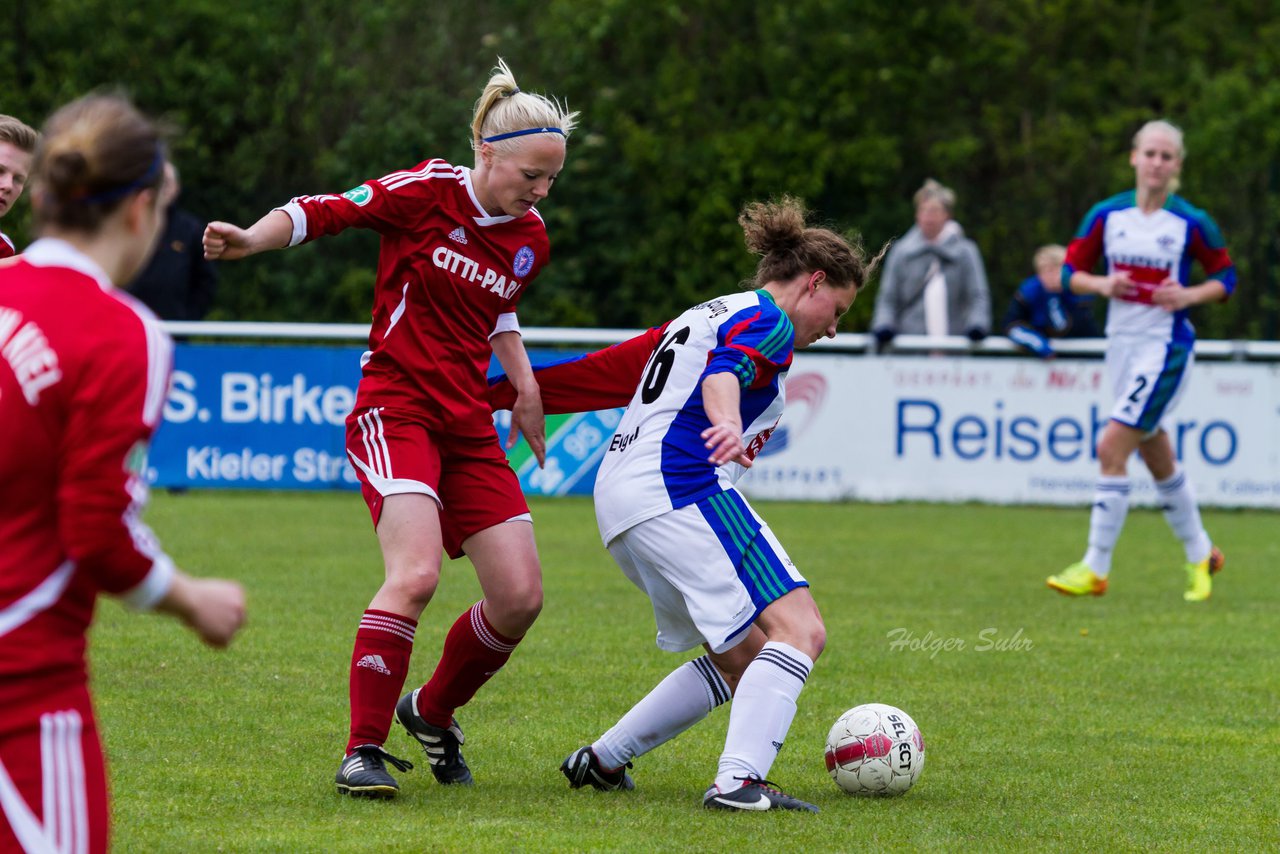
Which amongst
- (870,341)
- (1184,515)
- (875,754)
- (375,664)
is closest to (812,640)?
Result: (875,754)

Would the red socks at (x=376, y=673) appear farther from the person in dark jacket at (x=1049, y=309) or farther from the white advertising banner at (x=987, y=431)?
the person in dark jacket at (x=1049, y=309)

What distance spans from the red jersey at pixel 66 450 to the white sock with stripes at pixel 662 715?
2.43 meters

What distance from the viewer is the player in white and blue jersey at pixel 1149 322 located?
9305 mm

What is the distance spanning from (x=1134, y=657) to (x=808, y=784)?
2.81m

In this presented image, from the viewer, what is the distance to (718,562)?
4586 mm

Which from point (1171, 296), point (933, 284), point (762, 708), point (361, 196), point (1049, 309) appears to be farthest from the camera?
point (933, 284)

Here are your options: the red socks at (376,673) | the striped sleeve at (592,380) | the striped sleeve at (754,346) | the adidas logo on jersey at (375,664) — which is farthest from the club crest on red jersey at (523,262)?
the adidas logo on jersey at (375,664)

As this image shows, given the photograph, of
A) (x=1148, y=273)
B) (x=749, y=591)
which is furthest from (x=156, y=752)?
(x=1148, y=273)

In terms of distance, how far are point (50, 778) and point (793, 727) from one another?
3566mm

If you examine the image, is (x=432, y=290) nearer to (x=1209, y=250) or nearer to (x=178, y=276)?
(x=1209, y=250)

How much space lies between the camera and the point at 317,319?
19.9 m

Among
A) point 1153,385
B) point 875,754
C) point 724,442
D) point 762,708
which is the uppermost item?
point 724,442

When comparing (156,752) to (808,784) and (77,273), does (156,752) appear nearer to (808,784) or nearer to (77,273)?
(808,784)

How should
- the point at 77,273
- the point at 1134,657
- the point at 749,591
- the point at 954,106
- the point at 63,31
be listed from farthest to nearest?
the point at 954,106 → the point at 63,31 → the point at 1134,657 → the point at 749,591 → the point at 77,273
